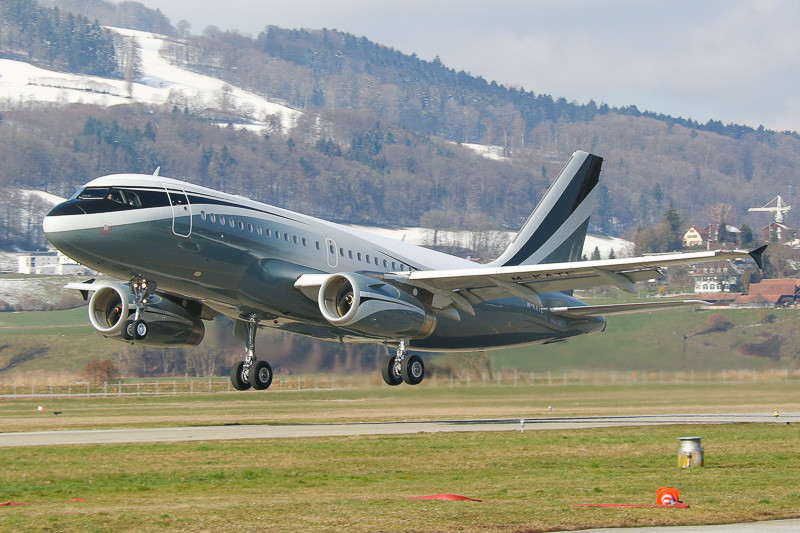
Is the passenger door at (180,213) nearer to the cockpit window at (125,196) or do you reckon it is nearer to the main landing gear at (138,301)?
the cockpit window at (125,196)

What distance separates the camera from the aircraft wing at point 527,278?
105ft

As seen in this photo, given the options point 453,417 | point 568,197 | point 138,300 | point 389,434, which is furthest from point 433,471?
point 568,197

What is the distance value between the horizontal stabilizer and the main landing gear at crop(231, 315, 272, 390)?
1199 centimetres

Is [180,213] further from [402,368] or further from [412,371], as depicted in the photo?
[412,371]

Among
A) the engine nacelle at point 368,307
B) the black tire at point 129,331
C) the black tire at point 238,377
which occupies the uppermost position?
the engine nacelle at point 368,307

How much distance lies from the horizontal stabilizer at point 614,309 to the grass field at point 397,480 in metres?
4.24

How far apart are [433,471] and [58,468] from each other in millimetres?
9224

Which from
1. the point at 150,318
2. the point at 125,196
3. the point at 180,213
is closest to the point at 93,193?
the point at 125,196

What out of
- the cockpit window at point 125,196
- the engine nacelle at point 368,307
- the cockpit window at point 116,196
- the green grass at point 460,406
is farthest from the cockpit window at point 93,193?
the green grass at point 460,406

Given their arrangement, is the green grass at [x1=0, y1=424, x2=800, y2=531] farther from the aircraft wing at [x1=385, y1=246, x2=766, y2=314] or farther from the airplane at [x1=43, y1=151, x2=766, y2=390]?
the aircraft wing at [x1=385, y1=246, x2=766, y2=314]

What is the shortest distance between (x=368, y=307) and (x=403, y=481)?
8.90 meters

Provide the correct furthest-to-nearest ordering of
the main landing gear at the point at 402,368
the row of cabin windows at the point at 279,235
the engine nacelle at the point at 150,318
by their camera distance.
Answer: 1. the main landing gear at the point at 402,368
2. the engine nacelle at the point at 150,318
3. the row of cabin windows at the point at 279,235

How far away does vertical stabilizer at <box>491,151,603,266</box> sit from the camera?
1676 inches

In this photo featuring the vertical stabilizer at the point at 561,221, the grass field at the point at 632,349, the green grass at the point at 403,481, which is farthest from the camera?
the grass field at the point at 632,349
